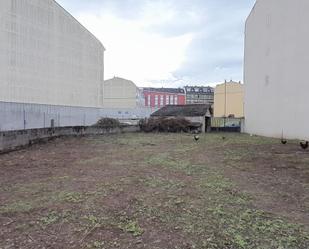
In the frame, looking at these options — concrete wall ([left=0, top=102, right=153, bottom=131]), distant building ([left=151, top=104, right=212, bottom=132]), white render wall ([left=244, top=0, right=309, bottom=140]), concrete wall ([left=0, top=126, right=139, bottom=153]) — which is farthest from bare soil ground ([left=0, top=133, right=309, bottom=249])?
distant building ([left=151, top=104, right=212, bottom=132])

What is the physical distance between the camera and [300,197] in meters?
4.07

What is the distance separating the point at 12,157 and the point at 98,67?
76.7 feet

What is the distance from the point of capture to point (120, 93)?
152 feet

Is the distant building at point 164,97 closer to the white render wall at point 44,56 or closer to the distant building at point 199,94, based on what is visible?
the distant building at point 199,94

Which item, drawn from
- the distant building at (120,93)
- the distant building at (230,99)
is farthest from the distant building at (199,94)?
the distant building at (120,93)

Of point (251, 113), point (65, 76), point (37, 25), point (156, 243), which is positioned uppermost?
point (37, 25)

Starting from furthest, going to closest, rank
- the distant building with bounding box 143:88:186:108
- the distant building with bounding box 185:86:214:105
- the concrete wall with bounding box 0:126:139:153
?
the distant building with bounding box 143:88:186:108 → the distant building with bounding box 185:86:214:105 → the concrete wall with bounding box 0:126:139:153

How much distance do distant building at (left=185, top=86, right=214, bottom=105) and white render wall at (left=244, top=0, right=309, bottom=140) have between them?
3877cm

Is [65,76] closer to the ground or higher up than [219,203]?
higher up

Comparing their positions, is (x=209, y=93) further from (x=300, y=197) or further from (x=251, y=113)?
(x=300, y=197)

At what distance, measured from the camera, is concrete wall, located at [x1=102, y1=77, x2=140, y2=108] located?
46062 mm

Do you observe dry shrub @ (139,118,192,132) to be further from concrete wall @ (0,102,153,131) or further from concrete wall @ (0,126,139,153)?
concrete wall @ (0,126,139,153)

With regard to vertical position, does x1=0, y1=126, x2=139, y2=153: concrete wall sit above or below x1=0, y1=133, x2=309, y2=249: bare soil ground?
above

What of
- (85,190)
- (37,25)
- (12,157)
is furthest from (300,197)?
(37,25)
